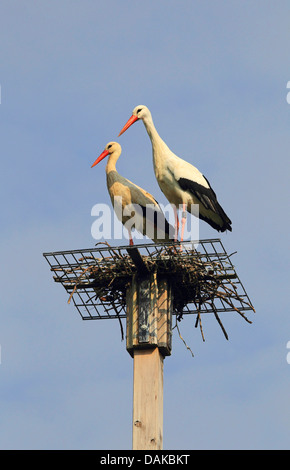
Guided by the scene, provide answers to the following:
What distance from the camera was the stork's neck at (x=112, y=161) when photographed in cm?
1985

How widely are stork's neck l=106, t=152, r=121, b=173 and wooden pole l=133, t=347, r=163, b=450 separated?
5.20m

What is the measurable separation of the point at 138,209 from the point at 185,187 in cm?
114

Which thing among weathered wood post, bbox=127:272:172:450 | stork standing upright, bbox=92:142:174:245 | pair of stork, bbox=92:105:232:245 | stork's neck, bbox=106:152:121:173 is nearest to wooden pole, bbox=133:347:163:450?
weathered wood post, bbox=127:272:172:450

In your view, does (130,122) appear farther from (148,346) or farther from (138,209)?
(148,346)

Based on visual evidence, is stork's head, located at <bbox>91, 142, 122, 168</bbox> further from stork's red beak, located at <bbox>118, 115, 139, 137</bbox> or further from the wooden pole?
the wooden pole

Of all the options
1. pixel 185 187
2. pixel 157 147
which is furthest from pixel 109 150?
pixel 185 187

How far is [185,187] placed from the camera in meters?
18.5

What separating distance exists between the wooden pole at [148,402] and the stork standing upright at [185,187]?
378 centimetres

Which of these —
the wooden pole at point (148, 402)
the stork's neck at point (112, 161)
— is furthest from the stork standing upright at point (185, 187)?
the wooden pole at point (148, 402)

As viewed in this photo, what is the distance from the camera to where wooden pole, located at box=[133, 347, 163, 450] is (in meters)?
14.7

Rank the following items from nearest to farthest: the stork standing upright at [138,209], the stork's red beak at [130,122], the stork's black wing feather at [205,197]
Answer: the stork's black wing feather at [205,197], the stork standing upright at [138,209], the stork's red beak at [130,122]

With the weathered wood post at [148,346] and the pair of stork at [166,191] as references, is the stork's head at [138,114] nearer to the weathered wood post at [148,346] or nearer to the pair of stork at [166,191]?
the pair of stork at [166,191]
